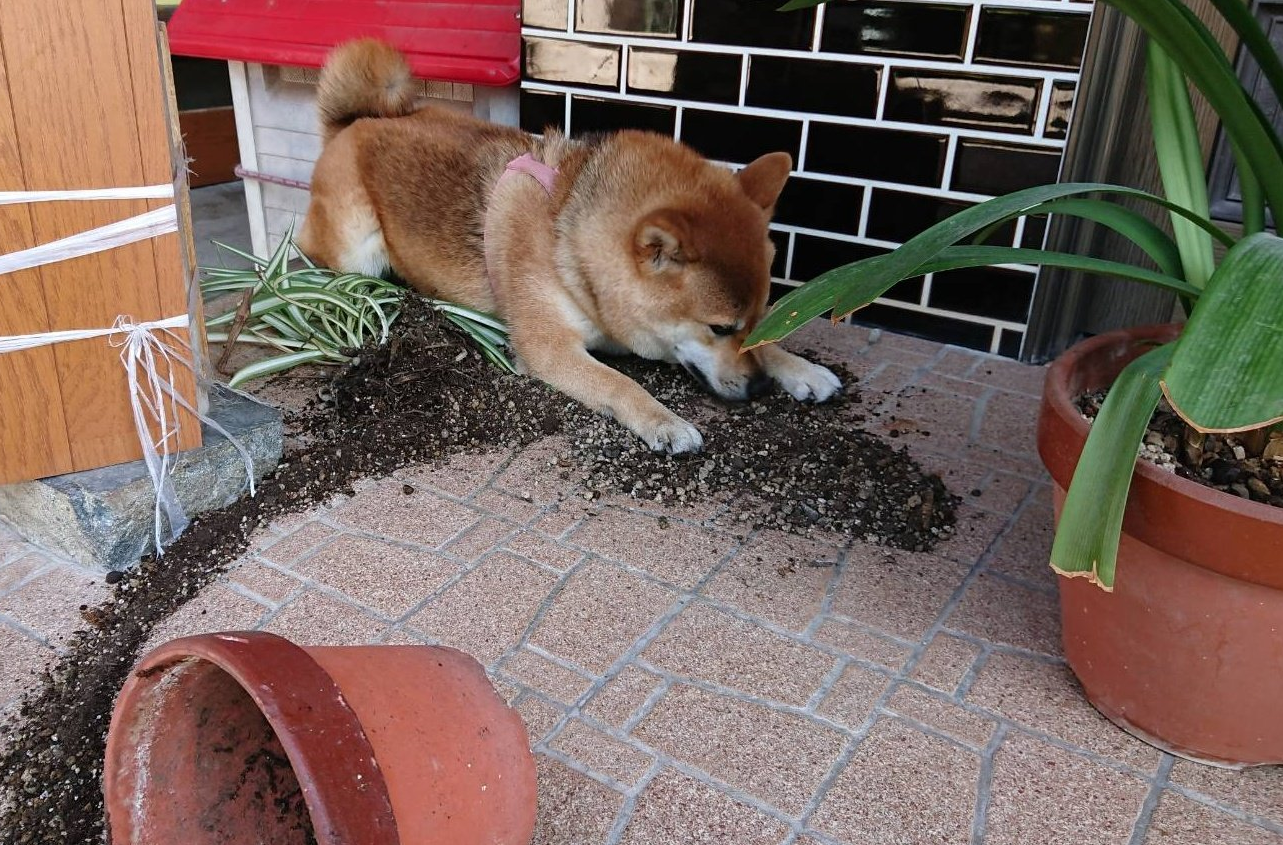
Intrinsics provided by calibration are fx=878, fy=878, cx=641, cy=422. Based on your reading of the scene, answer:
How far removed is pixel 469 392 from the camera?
3195 mm

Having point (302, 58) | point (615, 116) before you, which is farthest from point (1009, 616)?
point (302, 58)

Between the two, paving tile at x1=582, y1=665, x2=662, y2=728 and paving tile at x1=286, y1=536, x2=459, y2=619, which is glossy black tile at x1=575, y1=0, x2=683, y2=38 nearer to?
paving tile at x1=286, y1=536, x2=459, y2=619

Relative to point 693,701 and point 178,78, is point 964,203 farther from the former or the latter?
point 178,78

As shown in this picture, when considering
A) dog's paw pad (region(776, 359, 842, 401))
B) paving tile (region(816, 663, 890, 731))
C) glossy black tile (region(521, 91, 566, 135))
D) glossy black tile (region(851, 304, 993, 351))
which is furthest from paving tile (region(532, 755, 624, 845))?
glossy black tile (region(521, 91, 566, 135))

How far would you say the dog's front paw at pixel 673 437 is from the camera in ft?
9.46

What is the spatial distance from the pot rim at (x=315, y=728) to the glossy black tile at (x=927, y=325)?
3100mm

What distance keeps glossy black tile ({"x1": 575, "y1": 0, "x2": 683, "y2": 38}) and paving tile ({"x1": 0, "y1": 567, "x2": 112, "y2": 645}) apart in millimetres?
3028

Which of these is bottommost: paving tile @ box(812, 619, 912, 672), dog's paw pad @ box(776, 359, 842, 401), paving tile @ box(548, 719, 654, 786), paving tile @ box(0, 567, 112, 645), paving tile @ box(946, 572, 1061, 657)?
paving tile @ box(0, 567, 112, 645)

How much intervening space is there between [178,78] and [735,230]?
21.6ft

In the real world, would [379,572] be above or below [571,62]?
below

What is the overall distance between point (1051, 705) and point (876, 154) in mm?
→ 2415

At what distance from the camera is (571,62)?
4133 mm

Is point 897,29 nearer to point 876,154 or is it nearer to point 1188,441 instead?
point 876,154

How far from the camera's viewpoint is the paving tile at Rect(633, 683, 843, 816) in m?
1.74
